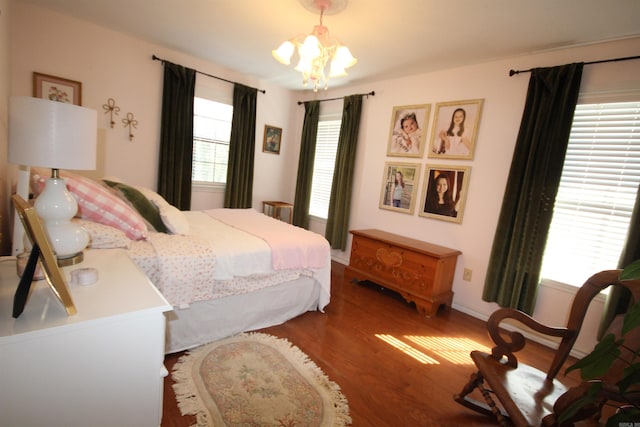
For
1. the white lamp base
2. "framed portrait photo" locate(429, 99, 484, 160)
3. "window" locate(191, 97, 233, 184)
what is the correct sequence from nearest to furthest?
the white lamp base < "framed portrait photo" locate(429, 99, 484, 160) < "window" locate(191, 97, 233, 184)

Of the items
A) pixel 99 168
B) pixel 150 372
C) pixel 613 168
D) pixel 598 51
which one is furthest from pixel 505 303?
pixel 99 168

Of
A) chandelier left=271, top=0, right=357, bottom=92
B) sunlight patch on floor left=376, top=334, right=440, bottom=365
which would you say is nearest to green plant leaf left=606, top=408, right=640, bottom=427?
sunlight patch on floor left=376, top=334, right=440, bottom=365

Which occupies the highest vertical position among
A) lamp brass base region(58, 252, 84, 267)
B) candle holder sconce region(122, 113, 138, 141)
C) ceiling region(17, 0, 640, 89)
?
ceiling region(17, 0, 640, 89)

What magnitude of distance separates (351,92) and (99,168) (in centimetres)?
319

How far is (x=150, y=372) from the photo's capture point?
1012 millimetres

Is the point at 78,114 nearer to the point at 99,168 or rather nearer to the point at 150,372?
the point at 150,372

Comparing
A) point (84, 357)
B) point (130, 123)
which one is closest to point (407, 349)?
point (84, 357)

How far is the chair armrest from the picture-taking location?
146 cm

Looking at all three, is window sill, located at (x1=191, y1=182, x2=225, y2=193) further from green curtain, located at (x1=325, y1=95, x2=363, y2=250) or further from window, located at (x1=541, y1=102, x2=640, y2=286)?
window, located at (x1=541, y1=102, x2=640, y2=286)

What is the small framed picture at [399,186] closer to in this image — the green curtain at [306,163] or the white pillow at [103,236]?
the green curtain at [306,163]

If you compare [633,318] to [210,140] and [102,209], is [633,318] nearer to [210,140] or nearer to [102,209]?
[102,209]

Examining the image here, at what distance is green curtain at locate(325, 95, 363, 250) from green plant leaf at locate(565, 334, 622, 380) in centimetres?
338

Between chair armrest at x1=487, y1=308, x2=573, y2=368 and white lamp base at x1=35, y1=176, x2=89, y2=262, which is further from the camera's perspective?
chair armrest at x1=487, y1=308, x2=573, y2=368

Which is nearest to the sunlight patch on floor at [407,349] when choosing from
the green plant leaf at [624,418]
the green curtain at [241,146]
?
the green plant leaf at [624,418]
